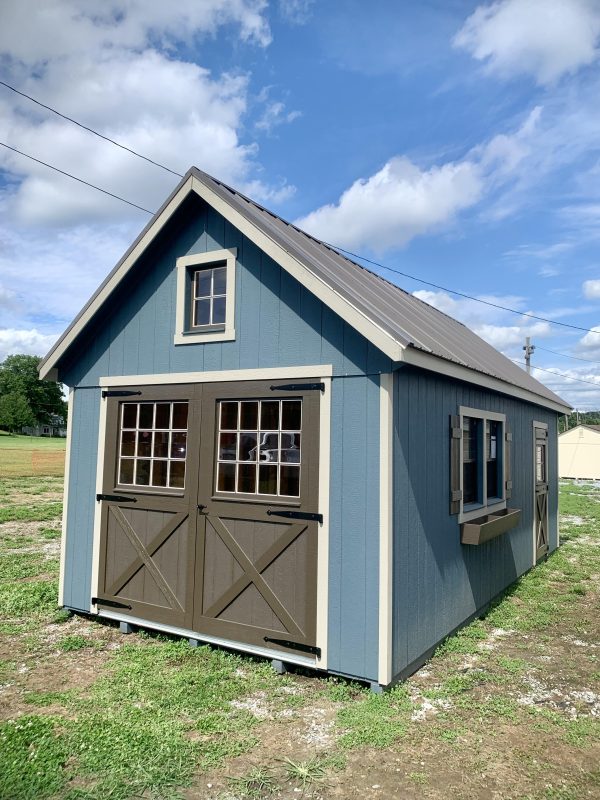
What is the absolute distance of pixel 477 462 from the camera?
6633 millimetres

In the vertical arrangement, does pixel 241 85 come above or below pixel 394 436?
above

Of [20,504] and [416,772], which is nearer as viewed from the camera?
[416,772]

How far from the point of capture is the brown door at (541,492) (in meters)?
9.36

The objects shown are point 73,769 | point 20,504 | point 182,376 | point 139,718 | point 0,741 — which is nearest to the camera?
point 73,769

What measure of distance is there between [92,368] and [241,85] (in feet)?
13.9

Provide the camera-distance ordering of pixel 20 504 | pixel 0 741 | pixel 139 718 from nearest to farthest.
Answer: pixel 0 741 → pixel 139 718 → pixel 20 504

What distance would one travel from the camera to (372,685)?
436 cm

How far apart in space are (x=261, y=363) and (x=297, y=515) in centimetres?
145

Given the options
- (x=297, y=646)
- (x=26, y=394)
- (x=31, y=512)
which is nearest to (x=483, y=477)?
(x=297, y=646)

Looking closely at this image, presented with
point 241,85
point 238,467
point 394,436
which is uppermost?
point 241,85

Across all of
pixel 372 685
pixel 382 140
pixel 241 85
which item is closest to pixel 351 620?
pixel 372 685

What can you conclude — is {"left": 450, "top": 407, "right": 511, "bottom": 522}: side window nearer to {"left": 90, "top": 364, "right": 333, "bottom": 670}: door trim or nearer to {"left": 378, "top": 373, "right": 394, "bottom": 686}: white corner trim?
{"left": 378, "top": 373, "right": 394, "bottom": 686}: white corner trim

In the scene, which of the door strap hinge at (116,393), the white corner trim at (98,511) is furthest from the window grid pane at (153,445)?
the white corner trim at (98,511)

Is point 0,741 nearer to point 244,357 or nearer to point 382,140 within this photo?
point 244,357
